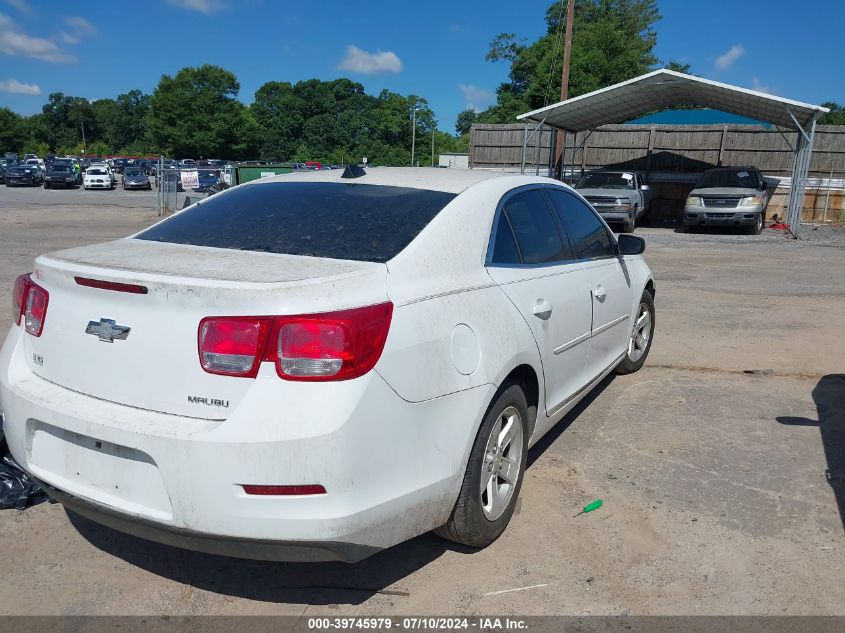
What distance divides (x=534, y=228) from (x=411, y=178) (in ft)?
2.38

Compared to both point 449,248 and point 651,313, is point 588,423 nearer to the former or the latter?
point 651,313

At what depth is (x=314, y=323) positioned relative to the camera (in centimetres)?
217

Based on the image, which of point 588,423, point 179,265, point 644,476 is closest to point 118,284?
point 179,265

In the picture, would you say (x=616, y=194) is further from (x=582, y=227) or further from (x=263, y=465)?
(x=263, y=465)

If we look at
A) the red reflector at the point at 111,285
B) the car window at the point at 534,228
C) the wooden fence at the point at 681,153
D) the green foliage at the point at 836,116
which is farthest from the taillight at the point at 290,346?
the green foliage at the point at 836,116

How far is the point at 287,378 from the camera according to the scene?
84.2 inches

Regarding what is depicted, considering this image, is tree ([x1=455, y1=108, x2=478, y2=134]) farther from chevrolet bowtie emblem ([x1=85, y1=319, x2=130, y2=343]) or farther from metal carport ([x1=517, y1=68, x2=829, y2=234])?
chevrolet bowtie emblem ([x1=85, y1=319, x2=130, y2=343])

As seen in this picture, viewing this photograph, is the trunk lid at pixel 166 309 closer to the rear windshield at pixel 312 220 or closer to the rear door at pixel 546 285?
the rear windshield at pixel 312 220

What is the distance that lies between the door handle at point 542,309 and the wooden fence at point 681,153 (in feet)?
63.0

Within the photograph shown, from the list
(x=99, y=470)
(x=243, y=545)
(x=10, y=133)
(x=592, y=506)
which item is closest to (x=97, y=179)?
(x=99, y=470)

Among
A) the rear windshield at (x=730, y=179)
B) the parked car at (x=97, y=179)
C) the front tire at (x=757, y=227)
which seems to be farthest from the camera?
the parked car at (x=97, y=179)

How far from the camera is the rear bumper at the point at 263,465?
2117mm

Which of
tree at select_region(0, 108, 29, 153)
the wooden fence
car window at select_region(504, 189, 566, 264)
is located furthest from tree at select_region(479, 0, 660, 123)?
tree at select_region(0, 108, 29, 153)

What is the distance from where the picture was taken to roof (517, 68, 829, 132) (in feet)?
56.9
